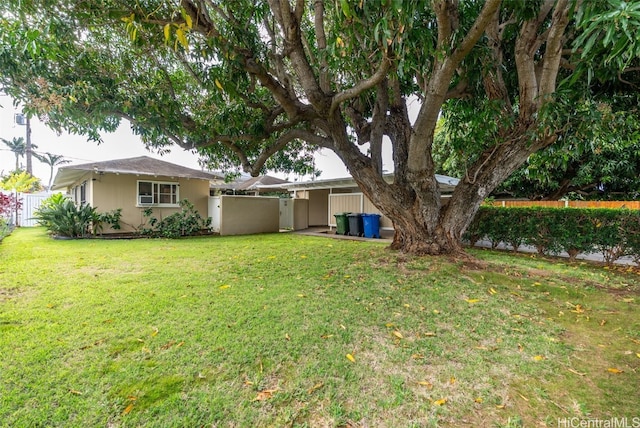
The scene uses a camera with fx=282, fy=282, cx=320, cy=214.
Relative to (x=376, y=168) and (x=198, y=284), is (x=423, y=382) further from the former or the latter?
(x=376, y=168)

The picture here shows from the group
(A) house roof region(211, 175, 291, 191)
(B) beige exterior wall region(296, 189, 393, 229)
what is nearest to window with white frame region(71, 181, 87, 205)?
(A) house roof region(211, 175, 291, 191)

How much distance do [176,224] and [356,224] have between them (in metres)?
7.22

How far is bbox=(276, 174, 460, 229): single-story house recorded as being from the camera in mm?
11280

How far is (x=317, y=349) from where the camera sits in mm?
2623

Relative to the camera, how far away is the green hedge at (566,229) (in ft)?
19.4

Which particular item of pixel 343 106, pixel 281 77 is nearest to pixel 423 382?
pixel 281 77

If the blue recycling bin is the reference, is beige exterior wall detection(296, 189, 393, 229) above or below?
above

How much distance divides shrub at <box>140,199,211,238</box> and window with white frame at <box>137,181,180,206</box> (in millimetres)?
646

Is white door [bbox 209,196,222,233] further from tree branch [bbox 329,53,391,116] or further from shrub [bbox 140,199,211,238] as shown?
tree branch [bbox 329,53,391,116]

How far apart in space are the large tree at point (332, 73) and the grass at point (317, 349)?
8.49 ft

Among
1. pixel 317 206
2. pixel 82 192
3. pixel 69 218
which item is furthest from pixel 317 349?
pixel 82 192

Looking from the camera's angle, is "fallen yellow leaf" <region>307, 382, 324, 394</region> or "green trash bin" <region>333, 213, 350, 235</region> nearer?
"fallen yellow leaf" <region>307, 382, 324, 394</region>

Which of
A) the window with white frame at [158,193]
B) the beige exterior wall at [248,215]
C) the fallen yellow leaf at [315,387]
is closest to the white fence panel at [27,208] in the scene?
the window with white frame at [158,193]

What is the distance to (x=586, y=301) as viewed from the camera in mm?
3916
